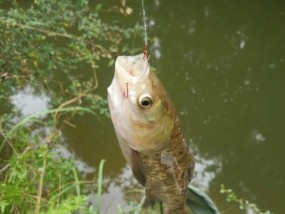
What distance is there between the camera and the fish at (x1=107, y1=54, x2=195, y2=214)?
1.10 meters

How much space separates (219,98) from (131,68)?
4129 mm

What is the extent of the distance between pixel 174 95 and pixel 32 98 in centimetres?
142

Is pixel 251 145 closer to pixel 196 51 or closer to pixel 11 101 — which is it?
pixel 196 51

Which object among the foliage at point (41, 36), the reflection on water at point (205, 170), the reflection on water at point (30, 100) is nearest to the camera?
the foliage at point (41, 36)

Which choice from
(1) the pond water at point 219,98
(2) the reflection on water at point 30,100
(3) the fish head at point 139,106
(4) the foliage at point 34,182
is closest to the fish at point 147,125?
(3) the fish head at point 139,106

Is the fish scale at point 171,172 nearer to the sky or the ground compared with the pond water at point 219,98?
nearer to the ground

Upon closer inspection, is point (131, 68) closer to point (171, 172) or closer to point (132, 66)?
point (132, 66)

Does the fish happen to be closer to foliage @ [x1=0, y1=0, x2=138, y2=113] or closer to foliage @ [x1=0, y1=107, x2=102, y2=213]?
foliage @ [x1=0, y1=107, x2=102, y2=213]

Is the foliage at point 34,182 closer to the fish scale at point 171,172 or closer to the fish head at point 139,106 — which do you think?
the fish scale at point 171,172

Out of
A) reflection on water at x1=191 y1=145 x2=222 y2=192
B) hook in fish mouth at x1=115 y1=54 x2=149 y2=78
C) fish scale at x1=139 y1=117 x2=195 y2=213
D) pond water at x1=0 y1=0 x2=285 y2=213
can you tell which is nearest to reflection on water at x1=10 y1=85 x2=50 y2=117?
pond water at x1=0 y1=0 x2=285 y2=213

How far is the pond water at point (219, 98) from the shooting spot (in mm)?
4191

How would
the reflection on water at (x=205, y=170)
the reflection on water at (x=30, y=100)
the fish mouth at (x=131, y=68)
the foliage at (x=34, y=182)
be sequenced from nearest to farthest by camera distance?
the fish mouth at (x=131, y=68) → the foliage at (x=34, y=182) → the reflection on water at (x=205, y=170) → the reflection on water at (x=30, y=100)

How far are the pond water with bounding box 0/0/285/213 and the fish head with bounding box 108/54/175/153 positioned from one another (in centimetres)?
229

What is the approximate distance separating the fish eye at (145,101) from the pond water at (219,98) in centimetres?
231
